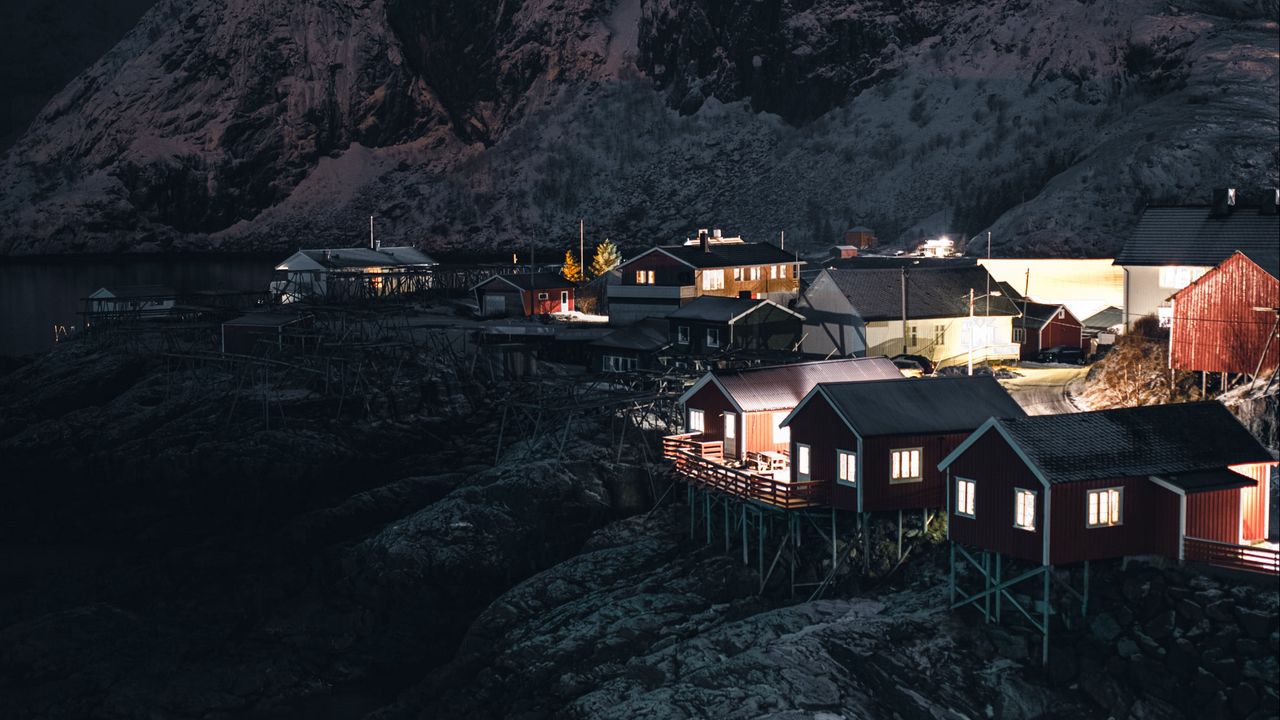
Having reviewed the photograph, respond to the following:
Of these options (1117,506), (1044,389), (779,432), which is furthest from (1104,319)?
(1117,506)

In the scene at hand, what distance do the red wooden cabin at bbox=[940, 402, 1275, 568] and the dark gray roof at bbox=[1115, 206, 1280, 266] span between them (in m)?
17.7

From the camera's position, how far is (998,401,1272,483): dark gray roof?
107 feet

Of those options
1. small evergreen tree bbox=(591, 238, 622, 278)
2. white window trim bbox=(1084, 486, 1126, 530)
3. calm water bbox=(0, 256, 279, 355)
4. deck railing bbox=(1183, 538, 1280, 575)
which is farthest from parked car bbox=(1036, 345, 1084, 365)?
calm water bbox=(0, 256, 279, 355)

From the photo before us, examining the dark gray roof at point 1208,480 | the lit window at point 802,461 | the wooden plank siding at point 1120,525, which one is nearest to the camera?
the wooden plank siding at point 1120,525

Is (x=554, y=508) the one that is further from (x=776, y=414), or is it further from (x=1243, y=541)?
(x=1243, y=541)

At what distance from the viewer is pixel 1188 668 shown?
29891mm

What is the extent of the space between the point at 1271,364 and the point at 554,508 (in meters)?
Answer: 23.5

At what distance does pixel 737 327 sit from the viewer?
65062mm

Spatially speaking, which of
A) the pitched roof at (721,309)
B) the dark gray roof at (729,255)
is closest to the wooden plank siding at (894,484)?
the pitched roof at (721,309)

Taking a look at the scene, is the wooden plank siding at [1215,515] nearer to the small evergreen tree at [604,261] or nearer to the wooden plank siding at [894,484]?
the wooden plank siding at [894,484]

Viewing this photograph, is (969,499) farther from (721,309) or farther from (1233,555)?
(721,309)

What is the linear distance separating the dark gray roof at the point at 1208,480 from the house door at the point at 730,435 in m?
15.5

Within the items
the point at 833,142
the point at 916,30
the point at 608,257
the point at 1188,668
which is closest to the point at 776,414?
the point at 1188,668

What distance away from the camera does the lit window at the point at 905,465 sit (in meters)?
38.2
